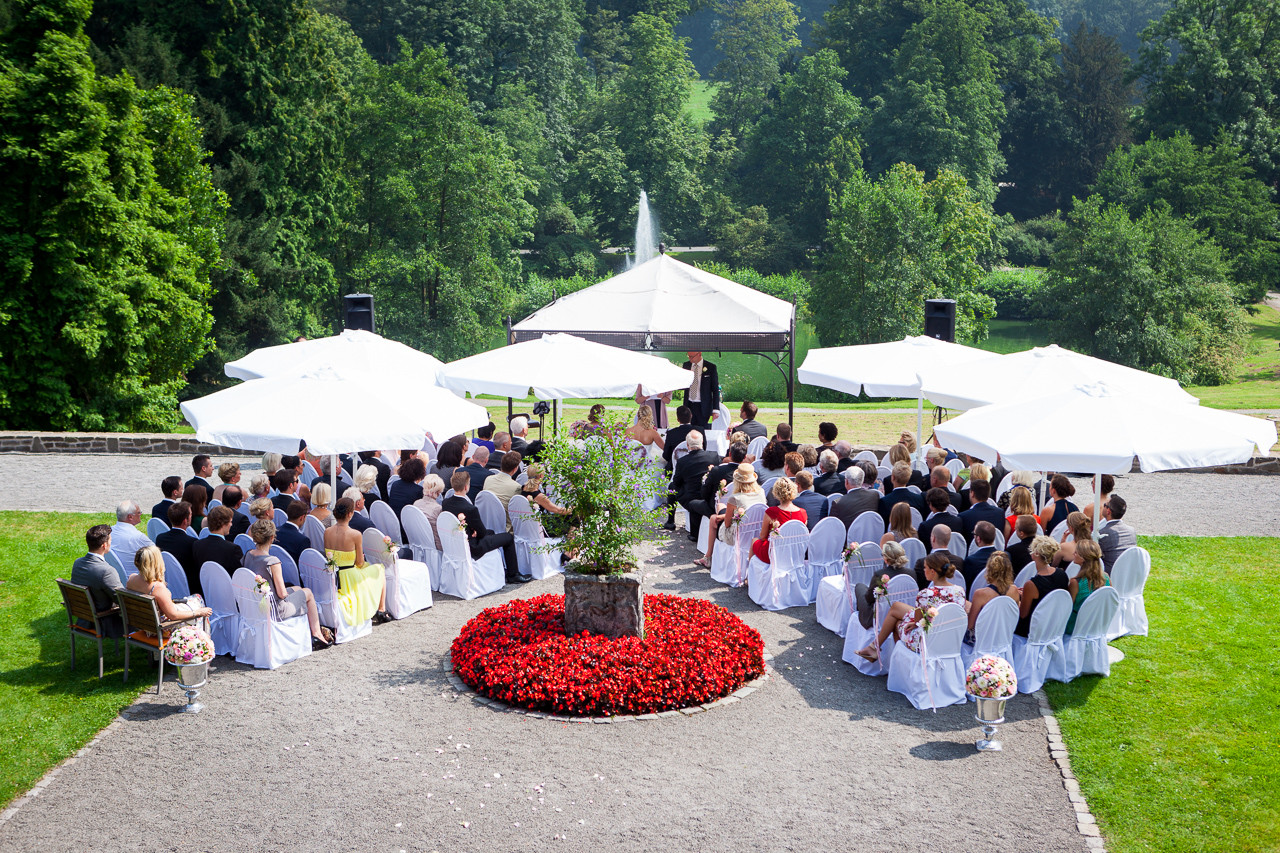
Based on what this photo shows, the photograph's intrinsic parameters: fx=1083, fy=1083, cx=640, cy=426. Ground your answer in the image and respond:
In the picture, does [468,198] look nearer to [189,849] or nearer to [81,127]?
[81,127]

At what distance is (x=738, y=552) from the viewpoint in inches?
419

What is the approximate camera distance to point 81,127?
19.8 m

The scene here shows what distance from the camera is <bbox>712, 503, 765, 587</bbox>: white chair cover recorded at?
10.5 m

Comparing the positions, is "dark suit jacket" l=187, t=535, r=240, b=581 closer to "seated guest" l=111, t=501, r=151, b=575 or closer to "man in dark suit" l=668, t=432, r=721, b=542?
"seated guest" l=111, t=501, r=151, b=575

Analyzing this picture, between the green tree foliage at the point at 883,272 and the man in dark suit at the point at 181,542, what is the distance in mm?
31654

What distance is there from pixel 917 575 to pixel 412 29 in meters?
53.5

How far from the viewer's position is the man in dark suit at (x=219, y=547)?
337 inches

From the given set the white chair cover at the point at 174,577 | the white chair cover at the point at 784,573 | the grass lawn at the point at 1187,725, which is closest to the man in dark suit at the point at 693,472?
the white chair cover at the point at 784,573

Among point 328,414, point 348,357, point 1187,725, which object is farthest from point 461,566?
point 1187,725

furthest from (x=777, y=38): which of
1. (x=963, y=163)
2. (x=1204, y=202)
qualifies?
(x=1204, y=202)

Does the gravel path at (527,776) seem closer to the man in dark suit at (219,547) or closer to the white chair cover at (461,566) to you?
the man in dark suit at (219,547)

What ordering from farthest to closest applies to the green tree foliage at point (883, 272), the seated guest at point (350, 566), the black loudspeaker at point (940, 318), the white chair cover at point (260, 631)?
the green tree foliage at point (883, 272)
the black loudspeaker at point (940, 318)
the seated guest at point (350, 566)
the white chair cover at point (260, 631)

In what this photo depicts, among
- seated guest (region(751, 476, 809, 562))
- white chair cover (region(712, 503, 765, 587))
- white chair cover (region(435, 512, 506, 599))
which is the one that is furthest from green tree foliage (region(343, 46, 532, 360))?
seated guest (region(751, 476, 809, 562))

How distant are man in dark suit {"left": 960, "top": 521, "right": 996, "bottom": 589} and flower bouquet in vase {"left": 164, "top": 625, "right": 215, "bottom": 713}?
224 inches
